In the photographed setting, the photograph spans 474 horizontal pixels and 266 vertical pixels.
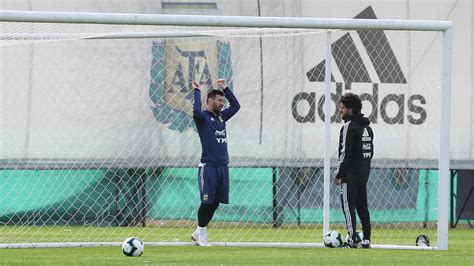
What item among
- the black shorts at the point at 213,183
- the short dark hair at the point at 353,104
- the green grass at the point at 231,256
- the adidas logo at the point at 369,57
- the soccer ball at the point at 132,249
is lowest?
the green grass at the point at 231,256

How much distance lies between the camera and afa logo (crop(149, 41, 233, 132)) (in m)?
19.5

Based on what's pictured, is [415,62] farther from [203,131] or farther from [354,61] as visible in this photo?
[203,131]

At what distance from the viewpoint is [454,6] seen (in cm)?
2111

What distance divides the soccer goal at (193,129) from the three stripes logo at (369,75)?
0.02 metres

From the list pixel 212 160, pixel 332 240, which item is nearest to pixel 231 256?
pixel 332 240

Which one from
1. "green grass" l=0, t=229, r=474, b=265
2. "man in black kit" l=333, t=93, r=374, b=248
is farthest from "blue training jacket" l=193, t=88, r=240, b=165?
"man in black kit" l=333, t=93, r=374, b=248

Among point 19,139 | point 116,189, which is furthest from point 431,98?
point 19,139

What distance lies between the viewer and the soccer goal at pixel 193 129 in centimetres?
1961

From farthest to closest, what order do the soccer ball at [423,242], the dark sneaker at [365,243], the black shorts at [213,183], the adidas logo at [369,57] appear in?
the adidas logo at [369,57], the soccer ball at [423,242], the black shorts at [213,183], the dark sneaker at [365,243]

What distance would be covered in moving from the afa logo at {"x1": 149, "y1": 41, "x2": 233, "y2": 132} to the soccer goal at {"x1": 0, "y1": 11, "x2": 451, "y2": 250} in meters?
0.02

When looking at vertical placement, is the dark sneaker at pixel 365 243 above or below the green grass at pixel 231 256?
below

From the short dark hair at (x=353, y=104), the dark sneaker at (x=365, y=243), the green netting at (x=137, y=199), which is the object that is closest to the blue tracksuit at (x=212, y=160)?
the short dark hair at (x=353, y=104)

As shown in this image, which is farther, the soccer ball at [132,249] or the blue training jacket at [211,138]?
the blue training jacket at [211,138]

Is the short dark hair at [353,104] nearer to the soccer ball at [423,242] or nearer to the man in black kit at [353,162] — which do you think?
the man in black kit at [353,162]
